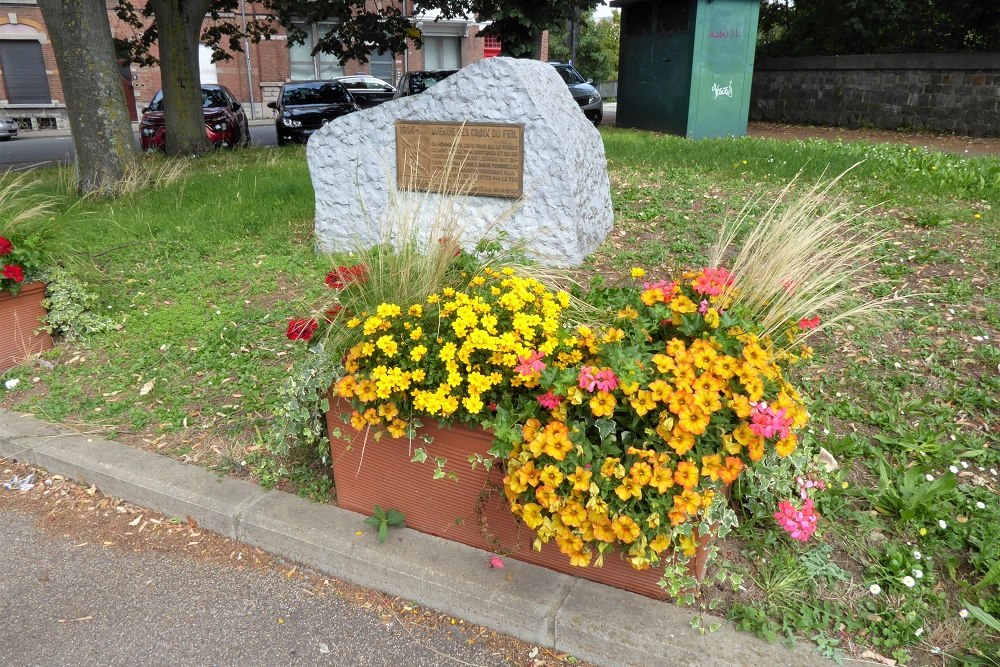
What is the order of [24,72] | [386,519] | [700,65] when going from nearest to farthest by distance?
[386,519] → [700,65] → [24,72]

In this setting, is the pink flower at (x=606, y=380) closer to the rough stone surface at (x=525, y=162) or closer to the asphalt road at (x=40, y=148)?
the rough stone surface at (x=525, y=162)

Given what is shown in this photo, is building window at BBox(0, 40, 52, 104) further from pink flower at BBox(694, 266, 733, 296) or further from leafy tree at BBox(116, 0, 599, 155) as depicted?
pink flower at BBox(694, 266, 733, 296)

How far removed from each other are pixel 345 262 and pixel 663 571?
2.17 m

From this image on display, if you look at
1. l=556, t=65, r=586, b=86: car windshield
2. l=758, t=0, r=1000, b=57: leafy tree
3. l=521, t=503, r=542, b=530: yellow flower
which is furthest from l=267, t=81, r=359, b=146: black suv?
l=521, t=503, r=542, b=530: yellow flower

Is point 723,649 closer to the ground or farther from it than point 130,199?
closer to the ground

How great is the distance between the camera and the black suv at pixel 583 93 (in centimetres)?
1834

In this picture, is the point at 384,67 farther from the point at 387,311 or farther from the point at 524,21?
the point at 387,311

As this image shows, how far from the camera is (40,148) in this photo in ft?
66.6

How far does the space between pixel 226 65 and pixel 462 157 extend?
28.2m

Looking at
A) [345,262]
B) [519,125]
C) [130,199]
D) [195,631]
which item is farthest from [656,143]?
[195,631]

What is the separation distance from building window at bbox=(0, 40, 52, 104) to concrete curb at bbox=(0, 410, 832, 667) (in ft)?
99.4

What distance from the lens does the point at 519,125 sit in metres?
5.41

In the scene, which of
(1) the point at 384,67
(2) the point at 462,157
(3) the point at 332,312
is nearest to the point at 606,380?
(3) the point at 332,312

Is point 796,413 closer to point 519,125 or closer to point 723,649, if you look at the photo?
point 723,649
